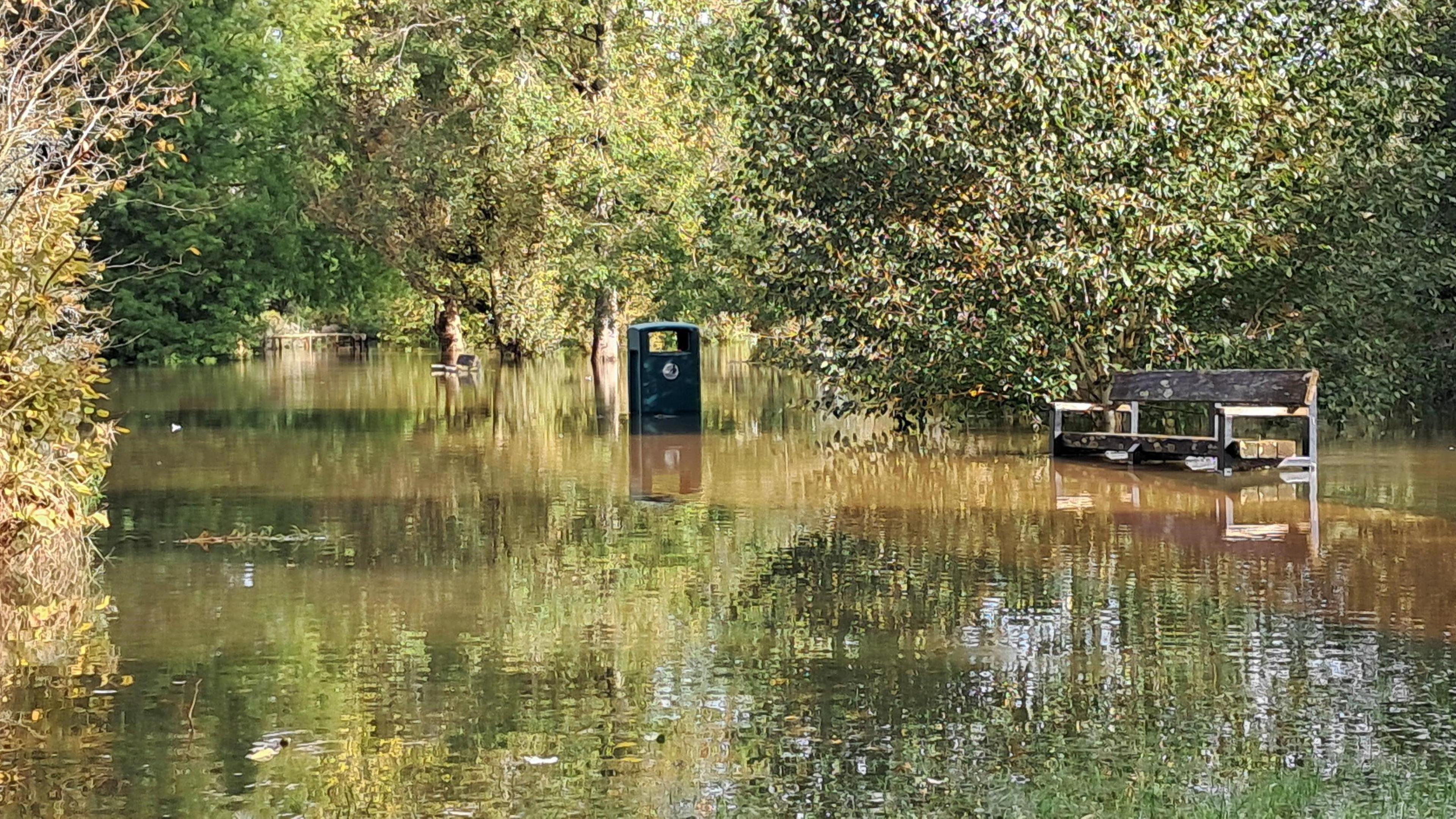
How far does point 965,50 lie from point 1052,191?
1816 millimetres

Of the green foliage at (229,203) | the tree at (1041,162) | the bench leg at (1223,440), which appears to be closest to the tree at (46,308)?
the tree at (1041,162)

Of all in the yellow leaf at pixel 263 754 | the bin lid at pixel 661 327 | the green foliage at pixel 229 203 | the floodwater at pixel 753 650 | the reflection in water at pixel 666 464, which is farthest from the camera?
the green foliage at pixel 229 203

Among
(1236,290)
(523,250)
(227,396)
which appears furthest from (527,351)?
(1236,290)

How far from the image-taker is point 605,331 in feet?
174

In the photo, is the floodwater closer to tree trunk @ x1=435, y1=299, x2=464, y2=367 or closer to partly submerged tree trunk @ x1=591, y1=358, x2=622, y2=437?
partly submerged tree trunk @ x1=591, y1=358, x2=622, y2=437

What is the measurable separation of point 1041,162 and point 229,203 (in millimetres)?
39686

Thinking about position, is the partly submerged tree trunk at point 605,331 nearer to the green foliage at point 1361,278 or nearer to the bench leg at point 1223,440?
the green foliage at point 1361,278

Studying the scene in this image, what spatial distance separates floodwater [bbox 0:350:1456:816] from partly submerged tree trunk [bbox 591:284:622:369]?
33.3 meters

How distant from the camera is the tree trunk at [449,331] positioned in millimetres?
53031

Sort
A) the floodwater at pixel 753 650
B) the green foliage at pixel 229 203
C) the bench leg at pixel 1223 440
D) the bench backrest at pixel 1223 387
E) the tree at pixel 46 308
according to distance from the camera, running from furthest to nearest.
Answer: the green foliage at pixel 229 203 < the bench leg at pixel 1223 440 < the bench backrest at pixel 1223 387 < the tree at pixel 46 308 < the floodwater at pixel 753 650

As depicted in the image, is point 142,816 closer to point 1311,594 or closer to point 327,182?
point 1311,594

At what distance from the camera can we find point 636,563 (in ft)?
39.8

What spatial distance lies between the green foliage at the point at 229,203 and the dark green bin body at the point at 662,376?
28.7 m

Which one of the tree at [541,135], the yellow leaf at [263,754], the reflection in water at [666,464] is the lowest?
the yellow leaf at [263,754]
